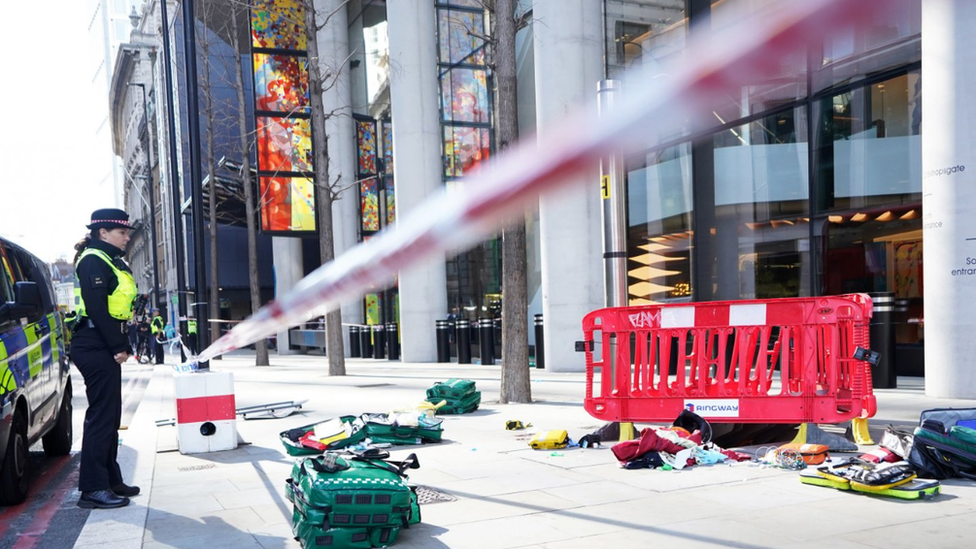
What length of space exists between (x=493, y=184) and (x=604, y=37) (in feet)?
51.7

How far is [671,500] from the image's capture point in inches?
214

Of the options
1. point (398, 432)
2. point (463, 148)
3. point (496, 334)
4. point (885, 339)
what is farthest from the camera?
point (463, 148)

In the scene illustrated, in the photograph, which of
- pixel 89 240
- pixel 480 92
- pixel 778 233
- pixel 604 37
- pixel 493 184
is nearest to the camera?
pixel 493 184

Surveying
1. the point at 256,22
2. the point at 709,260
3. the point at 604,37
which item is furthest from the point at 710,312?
the point at 256,22

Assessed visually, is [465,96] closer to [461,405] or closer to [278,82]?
[278,82]

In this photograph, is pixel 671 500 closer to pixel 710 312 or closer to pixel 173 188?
pixel 710 312

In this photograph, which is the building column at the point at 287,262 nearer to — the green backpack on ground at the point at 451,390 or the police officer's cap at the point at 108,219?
the green backpack on ground at the point at 451,390

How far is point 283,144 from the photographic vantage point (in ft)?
67.8

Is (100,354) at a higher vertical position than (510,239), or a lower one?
lower

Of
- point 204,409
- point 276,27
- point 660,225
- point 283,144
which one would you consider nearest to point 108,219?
point 204,409

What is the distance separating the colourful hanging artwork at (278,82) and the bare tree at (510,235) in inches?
421

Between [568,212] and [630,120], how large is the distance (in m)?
13.9

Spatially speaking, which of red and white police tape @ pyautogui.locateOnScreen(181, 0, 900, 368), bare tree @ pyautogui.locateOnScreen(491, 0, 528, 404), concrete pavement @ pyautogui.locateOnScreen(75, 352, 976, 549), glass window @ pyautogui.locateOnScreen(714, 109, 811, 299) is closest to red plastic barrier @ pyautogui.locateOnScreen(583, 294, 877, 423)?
concrete pavement @ pyautogui.locateOnScreen(75, 352, 976, 549)

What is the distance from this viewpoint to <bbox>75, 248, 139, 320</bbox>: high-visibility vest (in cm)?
602
